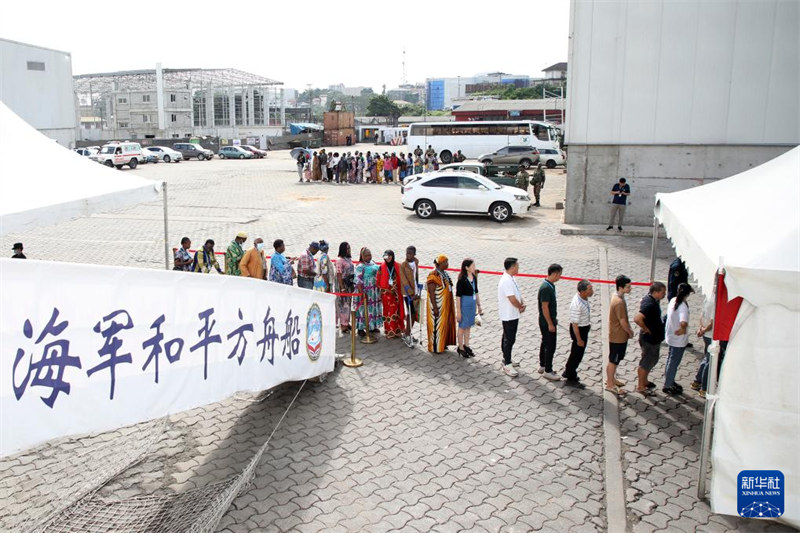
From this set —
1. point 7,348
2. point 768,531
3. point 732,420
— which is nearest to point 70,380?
point 7,348

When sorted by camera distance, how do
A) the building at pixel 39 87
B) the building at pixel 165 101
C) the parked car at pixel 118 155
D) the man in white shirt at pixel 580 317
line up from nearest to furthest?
1. the man in white shirt at pixel 580 317
2. the building at pixel 39 87
3. the parked car at pixel 118 155
4. the building at pixel 165 101

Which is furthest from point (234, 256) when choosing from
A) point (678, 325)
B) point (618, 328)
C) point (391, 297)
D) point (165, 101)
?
point (165, 101)

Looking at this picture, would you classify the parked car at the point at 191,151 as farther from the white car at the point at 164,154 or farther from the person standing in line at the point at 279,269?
the person standing in line at the point at 279,269

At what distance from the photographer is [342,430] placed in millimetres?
7047

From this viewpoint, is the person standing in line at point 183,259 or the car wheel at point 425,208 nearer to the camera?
the person standing in line at point 183,259

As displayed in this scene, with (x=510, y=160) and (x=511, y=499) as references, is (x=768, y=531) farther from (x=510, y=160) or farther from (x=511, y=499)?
(x=510, y=160)

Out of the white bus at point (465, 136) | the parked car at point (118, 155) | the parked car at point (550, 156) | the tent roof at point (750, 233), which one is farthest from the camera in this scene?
the white bus at point (465, 136)

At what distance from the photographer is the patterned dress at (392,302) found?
9.55 m

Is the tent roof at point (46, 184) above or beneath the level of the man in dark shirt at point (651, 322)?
above

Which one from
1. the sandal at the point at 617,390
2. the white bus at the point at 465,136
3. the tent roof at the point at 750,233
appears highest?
the white bus at the point at 465,136

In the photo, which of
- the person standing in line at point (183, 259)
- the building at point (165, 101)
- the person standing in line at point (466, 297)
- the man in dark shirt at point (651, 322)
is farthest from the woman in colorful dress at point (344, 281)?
the building at point (165, 101)

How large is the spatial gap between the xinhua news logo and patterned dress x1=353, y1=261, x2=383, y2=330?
5.52m

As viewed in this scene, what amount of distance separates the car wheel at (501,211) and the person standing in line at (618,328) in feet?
40.8

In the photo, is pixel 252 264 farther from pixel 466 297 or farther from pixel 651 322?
pixel 651 322
